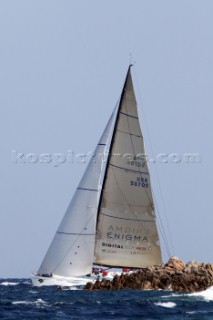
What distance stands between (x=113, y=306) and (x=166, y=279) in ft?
56.4

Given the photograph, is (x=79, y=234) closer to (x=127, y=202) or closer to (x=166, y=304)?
(x=127, y=202)

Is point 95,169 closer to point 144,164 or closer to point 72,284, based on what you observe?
point 144,164

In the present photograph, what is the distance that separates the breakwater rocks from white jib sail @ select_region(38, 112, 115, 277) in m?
1.92

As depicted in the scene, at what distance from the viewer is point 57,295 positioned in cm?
5459

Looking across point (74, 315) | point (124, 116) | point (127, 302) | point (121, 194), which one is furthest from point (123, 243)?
point (74, 315)

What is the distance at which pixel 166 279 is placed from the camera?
6156 cm

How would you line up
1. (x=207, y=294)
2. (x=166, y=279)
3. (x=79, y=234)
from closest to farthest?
(x=207, y=294)
(x=79, y=234)
(x=166, y=279)

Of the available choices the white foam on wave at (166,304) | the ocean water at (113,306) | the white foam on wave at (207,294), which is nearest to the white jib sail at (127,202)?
the ocean water at (113,306)

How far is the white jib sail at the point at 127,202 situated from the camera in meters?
62.3

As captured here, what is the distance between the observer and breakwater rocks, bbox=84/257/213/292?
60906mm

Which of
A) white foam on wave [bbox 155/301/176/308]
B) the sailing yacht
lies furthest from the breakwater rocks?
white foam on wave [bbox 155/301/176/308]

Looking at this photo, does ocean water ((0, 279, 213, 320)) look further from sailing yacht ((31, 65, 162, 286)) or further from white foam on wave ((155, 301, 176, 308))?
sailing yacht ((31, 65, 162, 286))

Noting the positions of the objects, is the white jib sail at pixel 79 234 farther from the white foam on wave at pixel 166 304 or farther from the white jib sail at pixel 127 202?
the white foam on wave at pixel 166 304

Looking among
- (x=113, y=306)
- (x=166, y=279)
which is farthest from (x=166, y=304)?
(x=166, y=279)
